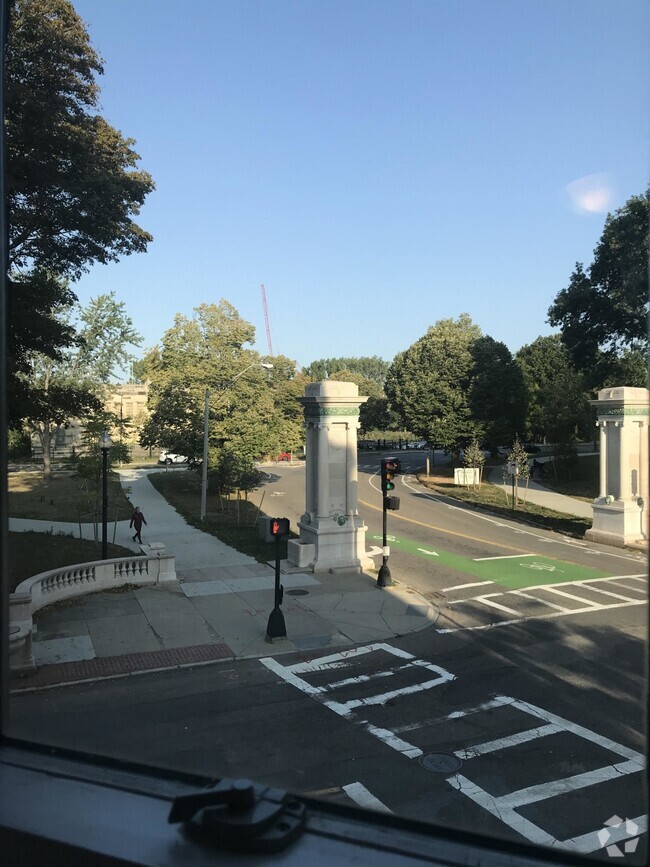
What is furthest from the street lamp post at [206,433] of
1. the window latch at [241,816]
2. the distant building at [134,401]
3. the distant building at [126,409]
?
the window latch at [241,816]

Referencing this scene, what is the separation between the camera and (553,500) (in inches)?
1175

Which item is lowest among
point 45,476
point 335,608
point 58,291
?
point 335,608

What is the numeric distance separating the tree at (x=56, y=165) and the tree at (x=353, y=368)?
47154mm

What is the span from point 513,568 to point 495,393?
25444mm

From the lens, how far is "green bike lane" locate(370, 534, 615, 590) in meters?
14.7

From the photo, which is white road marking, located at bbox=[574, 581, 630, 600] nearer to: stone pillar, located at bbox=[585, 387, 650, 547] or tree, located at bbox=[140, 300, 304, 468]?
stone pillar, located at bbox=[585, 387, 650, 547]

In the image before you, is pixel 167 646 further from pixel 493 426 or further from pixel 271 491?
pixel 493 426

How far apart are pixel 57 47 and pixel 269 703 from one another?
696 centimetres

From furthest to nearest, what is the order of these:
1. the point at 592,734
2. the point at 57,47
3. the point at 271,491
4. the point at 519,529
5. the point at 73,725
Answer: the point at 271,491
the point at 519,529
the point at 592,734
the point at 57,47
the point at 73,725

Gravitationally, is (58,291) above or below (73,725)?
above

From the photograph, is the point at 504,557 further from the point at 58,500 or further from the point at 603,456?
the point at 58,500

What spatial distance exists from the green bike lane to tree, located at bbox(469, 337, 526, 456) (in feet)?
72.8

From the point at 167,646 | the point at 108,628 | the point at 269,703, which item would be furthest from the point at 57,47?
the point at 108,628

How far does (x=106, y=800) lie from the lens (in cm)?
135
